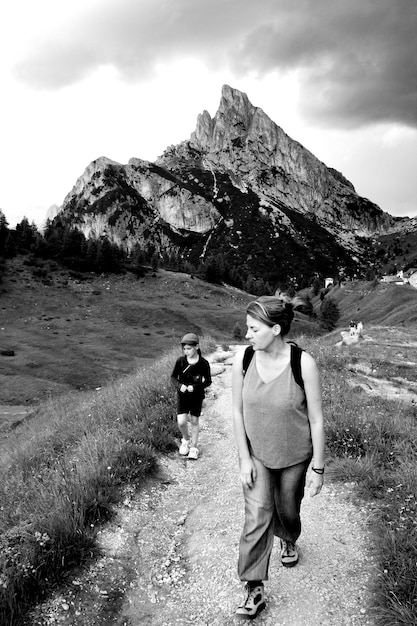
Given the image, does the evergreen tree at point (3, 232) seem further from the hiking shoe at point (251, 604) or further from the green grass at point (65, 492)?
the hiking shoe at point (251, 604)

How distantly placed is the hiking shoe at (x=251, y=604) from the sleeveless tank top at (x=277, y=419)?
1.23 m

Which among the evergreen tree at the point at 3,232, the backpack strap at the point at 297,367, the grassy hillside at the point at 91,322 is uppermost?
the evergreen tree at the point at 3,232

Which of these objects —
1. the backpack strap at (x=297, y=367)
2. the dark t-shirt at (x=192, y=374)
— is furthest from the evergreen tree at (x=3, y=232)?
the backpack strap at (x=297, y=367)

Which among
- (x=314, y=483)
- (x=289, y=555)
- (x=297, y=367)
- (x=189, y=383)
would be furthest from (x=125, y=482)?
(x=297, y=367)

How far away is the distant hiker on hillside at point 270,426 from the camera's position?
3.66 m

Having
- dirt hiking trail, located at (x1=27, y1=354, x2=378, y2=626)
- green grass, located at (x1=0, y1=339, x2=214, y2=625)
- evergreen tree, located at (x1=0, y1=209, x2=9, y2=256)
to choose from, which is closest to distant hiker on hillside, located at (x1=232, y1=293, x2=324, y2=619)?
dirt hiking trail, located at (x1=27, y1=354, x2=378, y2=626)

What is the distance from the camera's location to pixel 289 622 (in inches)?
146

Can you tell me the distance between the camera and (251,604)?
3758mm

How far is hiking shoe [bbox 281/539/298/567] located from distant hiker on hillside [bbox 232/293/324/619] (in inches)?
24.6

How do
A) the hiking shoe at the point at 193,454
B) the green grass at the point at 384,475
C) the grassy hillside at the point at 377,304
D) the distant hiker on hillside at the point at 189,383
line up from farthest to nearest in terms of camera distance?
the grassy hillside at the point at 377,304, the distant hiker on hillside at the point at 189,383, the hiking shoe at the point at 193,454, the green grass at the point at 384,475

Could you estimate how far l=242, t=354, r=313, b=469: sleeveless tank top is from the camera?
12.0 feet

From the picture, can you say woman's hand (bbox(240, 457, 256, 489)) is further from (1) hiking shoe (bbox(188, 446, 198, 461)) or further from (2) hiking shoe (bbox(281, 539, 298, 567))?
(1) hiking shoe (bbox(188, 446, 198, 461))

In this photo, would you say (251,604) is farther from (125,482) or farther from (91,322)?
(91,322)

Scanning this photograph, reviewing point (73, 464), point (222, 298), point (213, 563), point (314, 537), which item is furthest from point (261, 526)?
point (222, 298)
